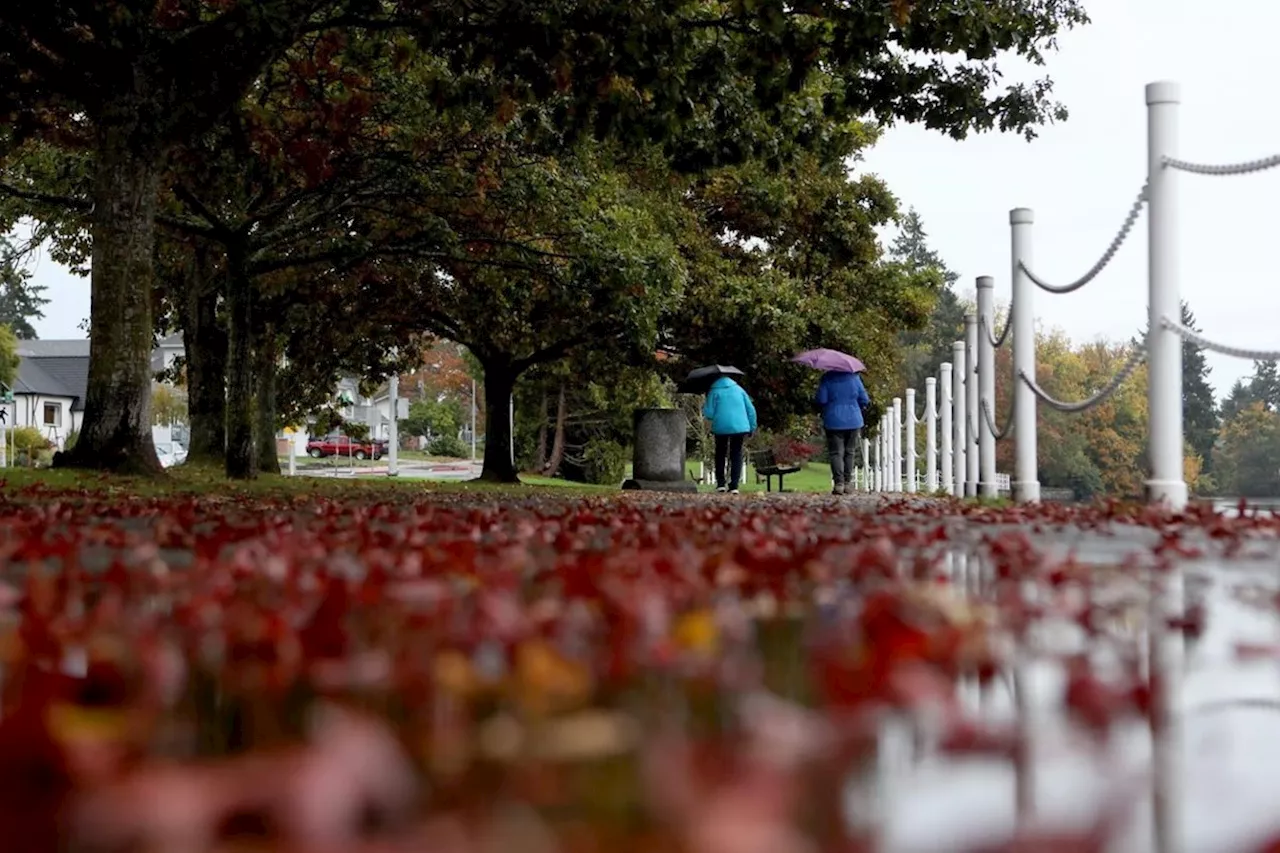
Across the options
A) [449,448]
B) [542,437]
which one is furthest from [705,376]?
[449,448]

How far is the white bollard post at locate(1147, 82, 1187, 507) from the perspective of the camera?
28.3 feet

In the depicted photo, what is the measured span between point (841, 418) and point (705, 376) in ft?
18.6

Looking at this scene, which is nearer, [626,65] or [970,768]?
[970,768]

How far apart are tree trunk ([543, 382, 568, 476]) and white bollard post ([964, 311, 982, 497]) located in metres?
36.1

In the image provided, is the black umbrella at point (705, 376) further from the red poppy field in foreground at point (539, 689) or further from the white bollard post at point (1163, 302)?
the red poppy field in foreground at point (539, 689)

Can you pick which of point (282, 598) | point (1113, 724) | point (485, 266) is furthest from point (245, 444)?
point (1113, 724)

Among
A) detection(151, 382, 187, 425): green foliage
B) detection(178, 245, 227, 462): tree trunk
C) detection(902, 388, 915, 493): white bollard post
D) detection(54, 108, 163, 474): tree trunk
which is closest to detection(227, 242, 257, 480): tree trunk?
detection(178, 245, 227, 462): tree trunk

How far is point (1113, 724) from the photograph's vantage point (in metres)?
2.19

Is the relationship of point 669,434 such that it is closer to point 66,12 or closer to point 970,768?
point 66,12

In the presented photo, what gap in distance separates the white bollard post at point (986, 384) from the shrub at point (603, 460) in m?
37.5

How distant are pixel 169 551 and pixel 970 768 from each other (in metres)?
3.87

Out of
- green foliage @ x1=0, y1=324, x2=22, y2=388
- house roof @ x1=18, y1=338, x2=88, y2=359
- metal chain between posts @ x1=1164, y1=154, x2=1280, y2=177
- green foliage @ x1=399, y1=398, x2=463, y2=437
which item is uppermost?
house roof @ x1=18, y1=338, x2=88, y2=359

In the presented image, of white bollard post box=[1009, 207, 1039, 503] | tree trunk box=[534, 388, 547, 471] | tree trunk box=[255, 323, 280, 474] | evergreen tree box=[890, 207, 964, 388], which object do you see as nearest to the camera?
white bollard post box=[1009, 207, 1039, 503]

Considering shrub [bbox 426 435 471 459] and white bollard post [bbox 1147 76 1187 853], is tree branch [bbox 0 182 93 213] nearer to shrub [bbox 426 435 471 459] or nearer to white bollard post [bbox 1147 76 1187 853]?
white bollard post [bbox 1147 76 1187 853]
